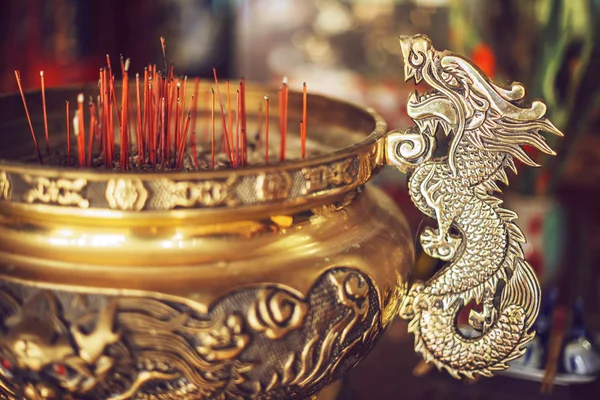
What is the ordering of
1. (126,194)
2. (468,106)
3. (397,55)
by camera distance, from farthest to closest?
(397,55), (468,106), (126,194)

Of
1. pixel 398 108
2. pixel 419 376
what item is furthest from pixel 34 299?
pixel 398 108

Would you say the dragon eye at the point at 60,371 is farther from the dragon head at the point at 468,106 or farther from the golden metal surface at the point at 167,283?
the dragon head at the point at 468,106

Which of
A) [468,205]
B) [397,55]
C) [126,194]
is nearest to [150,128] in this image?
[126,194]

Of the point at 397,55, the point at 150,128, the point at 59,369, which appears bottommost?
the point at 397,55

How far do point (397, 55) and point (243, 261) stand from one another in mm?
2597

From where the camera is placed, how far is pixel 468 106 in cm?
64

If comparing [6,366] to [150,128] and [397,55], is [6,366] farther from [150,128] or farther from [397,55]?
[397,55]

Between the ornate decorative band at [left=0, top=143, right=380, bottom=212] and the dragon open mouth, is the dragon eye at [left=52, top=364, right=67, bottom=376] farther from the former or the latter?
the dragon open mouth

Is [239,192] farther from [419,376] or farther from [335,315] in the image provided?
[419,376]

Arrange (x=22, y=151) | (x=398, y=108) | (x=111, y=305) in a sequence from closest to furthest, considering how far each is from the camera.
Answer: (x=111, y=305)
(x=22, y=151)
(x=398, y=108)

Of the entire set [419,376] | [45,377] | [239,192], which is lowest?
[419,376]

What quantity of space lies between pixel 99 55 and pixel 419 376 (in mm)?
2410

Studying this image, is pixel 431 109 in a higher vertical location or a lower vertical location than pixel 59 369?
higher

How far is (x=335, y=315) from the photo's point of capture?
0.57m
